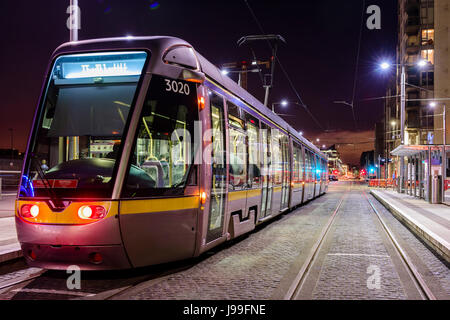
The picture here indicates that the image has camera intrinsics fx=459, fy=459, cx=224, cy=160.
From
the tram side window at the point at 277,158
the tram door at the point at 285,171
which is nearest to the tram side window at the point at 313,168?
the tram door at the point at 285,171

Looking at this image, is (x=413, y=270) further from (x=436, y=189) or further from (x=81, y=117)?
(x=436, y=189)

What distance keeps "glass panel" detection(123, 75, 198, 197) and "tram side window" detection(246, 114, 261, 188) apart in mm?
3125

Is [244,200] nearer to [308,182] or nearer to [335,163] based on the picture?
[308,182]

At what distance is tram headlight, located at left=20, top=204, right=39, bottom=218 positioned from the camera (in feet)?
18.7

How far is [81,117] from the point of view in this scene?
6066mm

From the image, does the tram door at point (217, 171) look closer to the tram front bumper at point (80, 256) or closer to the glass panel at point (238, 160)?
the glass panel at point (238, 160)

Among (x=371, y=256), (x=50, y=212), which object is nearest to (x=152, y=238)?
(x=50, y=212)

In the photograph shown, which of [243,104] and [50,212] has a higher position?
[243,104]

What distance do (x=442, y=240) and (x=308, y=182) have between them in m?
11.9

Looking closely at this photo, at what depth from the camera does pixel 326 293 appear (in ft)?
18.2

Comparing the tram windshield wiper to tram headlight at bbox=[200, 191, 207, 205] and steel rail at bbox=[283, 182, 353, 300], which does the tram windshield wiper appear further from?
steel rail at bbox=[283, 182, 353, 300]

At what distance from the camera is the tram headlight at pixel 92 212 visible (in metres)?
5.45

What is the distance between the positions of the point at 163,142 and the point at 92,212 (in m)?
1.32

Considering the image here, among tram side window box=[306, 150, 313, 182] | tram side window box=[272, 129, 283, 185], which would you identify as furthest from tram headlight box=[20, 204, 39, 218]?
tram side window box=[306, 150, 313, 182]
